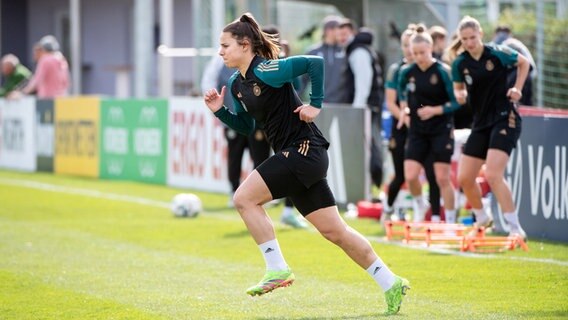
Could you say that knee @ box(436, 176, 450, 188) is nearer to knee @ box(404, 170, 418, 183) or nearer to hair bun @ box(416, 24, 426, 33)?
knee @ box(404, 170, 418, 183)

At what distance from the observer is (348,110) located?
16109 millimetres

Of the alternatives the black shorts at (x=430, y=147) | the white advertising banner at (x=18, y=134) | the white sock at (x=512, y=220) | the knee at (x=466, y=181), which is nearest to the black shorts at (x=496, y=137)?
the knee at (x=466, y=181)

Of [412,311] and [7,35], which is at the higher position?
[7,35]

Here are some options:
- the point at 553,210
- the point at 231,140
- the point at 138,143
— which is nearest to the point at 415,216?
the point at 553,210

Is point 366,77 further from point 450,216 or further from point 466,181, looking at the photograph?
point 466,181

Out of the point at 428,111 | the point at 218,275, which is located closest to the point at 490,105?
the point at 428,111

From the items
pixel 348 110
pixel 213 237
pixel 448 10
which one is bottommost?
pixel 213 237

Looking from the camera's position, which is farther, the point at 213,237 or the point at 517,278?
the point at 213,237

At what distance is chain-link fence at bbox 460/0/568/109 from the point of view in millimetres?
19312

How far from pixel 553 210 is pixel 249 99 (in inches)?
200

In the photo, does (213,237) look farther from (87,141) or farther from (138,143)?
(87,141)

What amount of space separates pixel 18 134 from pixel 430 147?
14.0 m

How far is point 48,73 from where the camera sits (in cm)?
2484

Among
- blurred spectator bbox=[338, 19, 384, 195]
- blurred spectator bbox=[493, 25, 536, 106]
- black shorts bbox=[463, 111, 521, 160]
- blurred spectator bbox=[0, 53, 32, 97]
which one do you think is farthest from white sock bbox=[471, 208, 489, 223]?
blurred spectator bbox=[0, 53, 32, 97]
